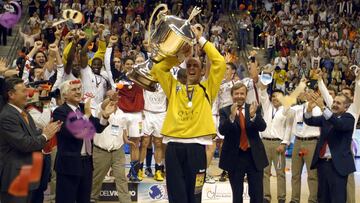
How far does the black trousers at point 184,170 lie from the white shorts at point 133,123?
4.25m

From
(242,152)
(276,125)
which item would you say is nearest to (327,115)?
(242,152)

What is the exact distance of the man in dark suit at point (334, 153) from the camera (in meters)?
10.1

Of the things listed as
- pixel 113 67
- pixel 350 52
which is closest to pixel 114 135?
pixel 113 67

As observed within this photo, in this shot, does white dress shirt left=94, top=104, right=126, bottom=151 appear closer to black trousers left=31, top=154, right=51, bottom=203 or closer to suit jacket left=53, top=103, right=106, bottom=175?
black trousers left=31, top=154, right=51, bottom=203

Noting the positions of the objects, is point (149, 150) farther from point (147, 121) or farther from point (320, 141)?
point (320, 141)

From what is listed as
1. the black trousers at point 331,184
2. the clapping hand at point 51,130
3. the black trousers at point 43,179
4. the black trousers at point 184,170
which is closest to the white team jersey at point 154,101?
the black trousers at point 43,179

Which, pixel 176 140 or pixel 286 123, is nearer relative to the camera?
pixel 176 140

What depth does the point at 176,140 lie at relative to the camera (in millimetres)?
8594

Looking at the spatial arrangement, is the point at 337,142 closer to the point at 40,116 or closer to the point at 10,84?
the point at 40,116

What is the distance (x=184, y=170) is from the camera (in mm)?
8625

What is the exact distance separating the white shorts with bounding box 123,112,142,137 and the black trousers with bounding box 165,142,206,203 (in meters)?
4.25

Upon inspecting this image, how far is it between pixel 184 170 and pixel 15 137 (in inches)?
73.4

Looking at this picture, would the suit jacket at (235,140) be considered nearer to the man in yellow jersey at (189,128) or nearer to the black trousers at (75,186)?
the man in yellow jersey at (189,128)

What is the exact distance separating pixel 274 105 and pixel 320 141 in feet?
7.20
